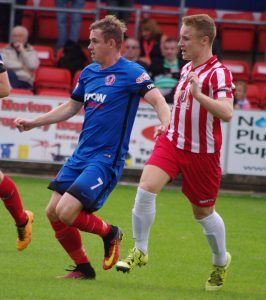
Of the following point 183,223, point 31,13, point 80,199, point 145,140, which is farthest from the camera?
point 31,13

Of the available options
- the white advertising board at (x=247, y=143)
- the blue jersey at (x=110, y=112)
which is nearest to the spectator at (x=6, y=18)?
the white advertising board at (x=247, y=143)

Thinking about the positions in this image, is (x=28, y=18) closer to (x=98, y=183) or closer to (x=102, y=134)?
(x=102, y=134)

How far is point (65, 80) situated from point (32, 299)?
9.59 m

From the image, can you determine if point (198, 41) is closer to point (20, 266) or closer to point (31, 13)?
point (20, 266)

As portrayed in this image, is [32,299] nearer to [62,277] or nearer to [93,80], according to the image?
[62,277]

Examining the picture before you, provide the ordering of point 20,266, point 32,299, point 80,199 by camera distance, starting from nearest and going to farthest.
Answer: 1. point 32,299
2. point 80,199
3. point 20,266

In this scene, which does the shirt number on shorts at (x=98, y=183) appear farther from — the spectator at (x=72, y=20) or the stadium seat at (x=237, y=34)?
the stadium seat at (x=237, y=34)

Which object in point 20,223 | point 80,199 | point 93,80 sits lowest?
point 20,223

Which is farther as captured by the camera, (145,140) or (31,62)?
(31,62)

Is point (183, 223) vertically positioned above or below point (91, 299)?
below

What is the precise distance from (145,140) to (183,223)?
3405 millimetres

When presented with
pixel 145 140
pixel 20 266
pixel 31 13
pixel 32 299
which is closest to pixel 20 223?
pixel 20 266

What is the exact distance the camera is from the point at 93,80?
8.13m

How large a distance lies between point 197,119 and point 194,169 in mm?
369
